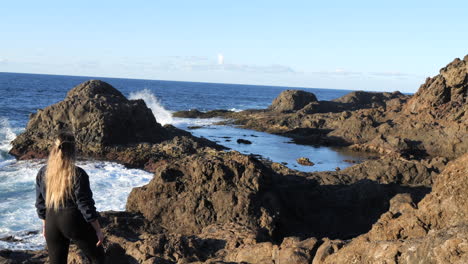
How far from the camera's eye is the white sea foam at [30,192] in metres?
11.3

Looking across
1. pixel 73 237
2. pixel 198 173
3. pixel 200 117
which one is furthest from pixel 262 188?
pixel 200 117

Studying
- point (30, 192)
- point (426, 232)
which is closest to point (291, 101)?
point (30, 192)

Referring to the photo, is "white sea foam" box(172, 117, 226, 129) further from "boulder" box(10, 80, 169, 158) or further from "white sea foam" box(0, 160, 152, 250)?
"white sea foam" box(0, 160, 152, 250)

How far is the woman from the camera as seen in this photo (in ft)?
15.0

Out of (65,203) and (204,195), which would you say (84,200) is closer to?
(65,203)

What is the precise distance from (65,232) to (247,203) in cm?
622

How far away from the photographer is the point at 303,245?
666 centimetres

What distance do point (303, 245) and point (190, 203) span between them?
4682mm

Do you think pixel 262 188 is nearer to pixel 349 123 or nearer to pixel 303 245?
pixel 303 245

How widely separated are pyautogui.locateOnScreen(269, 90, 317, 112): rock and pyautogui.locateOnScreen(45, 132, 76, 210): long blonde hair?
5153cm

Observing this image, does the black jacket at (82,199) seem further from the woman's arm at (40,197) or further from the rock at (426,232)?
the rock at (426,232)

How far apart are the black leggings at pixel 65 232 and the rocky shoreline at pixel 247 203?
5.75 feet

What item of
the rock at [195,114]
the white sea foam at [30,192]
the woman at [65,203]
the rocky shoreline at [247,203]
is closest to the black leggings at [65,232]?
the woman at [65,203]

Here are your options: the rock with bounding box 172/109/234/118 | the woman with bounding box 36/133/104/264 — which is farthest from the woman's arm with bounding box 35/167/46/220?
the rock with bounding box 172/109/234/118
